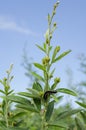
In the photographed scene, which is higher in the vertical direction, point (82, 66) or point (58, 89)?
point (82, 66)

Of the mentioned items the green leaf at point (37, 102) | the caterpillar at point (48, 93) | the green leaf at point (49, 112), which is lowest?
the green leaf at point (49, 112)

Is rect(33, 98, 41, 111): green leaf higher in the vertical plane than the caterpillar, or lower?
lower

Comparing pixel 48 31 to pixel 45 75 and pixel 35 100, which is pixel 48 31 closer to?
pixel 45 75

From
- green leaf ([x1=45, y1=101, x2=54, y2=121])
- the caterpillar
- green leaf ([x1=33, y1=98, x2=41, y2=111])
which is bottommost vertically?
green leaf ([x1=45, y1=101, x2=54, y2=121])

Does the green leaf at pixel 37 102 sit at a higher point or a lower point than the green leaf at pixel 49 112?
higher

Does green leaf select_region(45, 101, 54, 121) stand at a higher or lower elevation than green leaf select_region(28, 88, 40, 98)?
lower

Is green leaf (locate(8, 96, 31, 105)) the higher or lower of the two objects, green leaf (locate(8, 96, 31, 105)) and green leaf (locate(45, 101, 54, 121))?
the higher

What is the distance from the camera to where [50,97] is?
1.79 metres

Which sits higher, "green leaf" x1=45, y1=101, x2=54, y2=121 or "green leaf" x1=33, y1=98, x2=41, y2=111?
"green leaf" x1=33, y1=98, x2=41, y2=111

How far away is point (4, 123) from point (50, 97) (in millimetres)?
357

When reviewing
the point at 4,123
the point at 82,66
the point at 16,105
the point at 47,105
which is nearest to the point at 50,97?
the point at 47,105

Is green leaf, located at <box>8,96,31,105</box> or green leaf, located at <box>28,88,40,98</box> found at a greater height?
green leaf, located at <box>28,88,40,98</box>

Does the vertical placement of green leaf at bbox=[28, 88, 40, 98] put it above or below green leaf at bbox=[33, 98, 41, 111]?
above

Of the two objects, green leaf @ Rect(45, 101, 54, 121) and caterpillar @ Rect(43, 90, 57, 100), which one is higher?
caterpillar @ Rect(43, 90, 57, 100)
